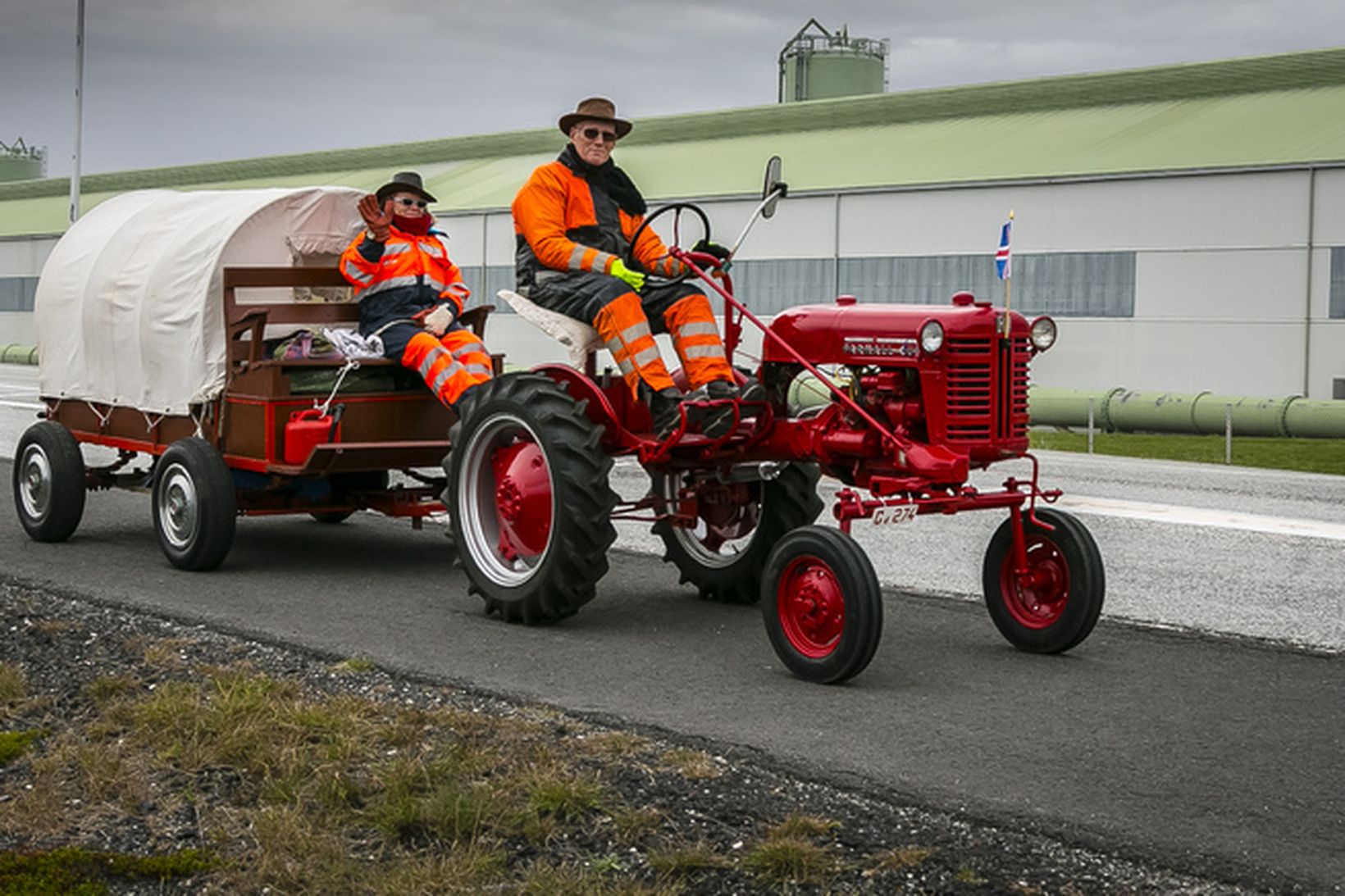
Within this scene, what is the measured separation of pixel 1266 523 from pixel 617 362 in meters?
6.43

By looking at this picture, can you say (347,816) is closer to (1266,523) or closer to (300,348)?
(300,348)

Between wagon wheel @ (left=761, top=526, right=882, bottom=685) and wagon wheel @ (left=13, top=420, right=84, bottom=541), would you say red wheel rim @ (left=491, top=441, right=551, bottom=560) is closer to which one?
wagon wheel @ (left=761, top=526, right=882, bottom=685)

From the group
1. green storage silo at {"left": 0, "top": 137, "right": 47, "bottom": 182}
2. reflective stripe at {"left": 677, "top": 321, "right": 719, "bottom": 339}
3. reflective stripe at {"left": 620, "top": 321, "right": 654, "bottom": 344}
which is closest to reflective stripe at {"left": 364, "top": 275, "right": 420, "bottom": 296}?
reflective stripe at {"left": 620, "top": 321, "right": 654, "bottom": 344}

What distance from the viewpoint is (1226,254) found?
28891mm

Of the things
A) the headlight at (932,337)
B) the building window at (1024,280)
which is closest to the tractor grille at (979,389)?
the headlight at (932,337)

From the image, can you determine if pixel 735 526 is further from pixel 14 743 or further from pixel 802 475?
pixel 14 743

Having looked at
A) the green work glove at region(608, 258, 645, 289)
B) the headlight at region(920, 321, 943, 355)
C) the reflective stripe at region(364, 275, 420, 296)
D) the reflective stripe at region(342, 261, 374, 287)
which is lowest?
the headlight at region(920, 321, 943, 355)

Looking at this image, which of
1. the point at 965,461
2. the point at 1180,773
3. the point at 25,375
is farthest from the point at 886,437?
the point at 25,375

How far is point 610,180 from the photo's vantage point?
9.27 metres

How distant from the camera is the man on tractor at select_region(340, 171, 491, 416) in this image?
10.0 metres

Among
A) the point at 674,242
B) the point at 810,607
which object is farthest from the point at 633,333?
the point at 810,607

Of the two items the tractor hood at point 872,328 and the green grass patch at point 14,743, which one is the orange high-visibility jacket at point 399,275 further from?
the green grass patch at point 14,743

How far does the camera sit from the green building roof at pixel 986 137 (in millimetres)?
30438

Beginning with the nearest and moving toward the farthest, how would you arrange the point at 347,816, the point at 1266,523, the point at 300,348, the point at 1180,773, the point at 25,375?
1. the point at 347,816
2. the point at 1180,773
3. the point at 300,348
4. the point at 1266,523
5. the point at 25,375
